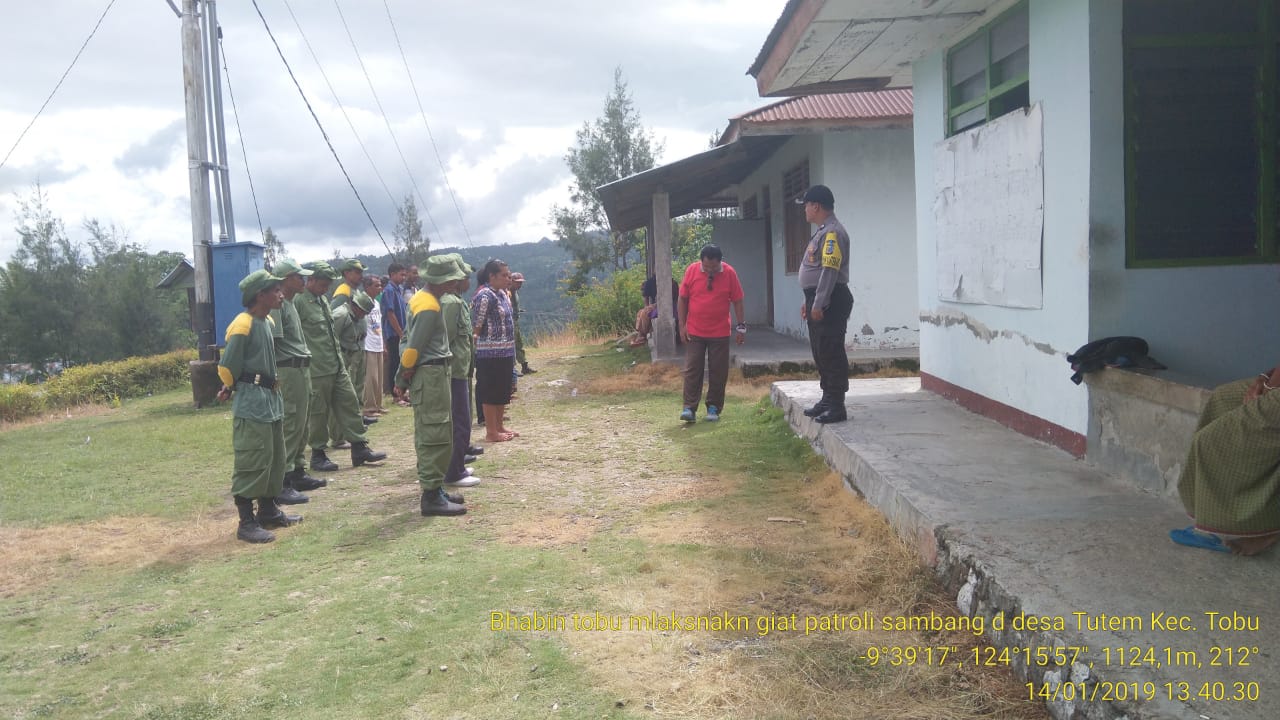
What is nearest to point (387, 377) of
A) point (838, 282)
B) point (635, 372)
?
point (635, 372)

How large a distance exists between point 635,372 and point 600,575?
8398 millimetres

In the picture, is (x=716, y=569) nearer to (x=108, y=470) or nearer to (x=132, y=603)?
(x=132, y=603)

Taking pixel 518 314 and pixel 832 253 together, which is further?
pixel 518 314

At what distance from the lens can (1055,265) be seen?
5000 mm

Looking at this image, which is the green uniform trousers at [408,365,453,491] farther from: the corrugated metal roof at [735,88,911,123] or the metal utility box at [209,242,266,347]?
the metal utility box at [209,242,266,347]

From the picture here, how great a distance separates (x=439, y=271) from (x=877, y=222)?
22.4ft

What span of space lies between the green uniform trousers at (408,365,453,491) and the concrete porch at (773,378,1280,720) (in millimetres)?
2564

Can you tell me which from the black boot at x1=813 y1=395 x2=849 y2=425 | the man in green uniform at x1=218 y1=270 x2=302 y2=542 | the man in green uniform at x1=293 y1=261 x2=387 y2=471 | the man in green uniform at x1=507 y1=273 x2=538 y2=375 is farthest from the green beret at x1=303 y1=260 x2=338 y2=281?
the black boot at x1=813 y1=395 x2=849 y2=425

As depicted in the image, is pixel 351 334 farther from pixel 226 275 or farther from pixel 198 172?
pixel 198 172

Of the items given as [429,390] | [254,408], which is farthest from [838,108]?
[254,408]

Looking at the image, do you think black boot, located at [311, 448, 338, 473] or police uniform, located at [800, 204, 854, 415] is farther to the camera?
black boot, located at [311, 448, 338, 473]

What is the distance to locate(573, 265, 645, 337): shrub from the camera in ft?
67.9

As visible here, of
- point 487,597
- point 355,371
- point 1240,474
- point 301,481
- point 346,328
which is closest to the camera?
point 1240,474

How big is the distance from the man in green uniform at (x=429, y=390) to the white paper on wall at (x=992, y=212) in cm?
368
